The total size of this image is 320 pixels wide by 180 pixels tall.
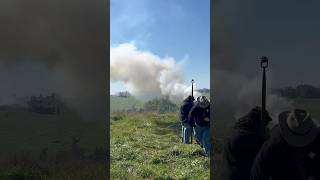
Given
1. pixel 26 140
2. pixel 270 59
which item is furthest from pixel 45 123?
pixel 270 59

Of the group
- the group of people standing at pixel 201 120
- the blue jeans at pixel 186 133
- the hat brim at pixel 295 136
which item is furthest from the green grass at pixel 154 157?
the hat brim at pixel 295 136

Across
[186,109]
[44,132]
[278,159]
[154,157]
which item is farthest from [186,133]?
[278,159]

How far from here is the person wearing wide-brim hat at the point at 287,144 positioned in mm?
4430

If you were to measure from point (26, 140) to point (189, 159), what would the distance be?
500 cm

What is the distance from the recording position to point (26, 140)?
308 inches

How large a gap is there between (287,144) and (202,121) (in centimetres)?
690

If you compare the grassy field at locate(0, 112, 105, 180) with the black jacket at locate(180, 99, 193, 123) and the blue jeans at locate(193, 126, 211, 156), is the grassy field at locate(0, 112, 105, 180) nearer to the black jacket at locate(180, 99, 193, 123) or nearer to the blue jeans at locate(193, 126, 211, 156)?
the blue jeans at locate(193, 126, 211, 156)

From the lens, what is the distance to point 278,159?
4539mm

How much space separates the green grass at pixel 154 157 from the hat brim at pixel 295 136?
5623 mm

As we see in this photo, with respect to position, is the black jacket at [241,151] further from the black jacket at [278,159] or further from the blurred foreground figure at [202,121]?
the blurred foreground figure at [202,121]

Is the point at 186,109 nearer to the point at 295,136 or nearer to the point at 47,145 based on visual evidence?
the point at 47,145

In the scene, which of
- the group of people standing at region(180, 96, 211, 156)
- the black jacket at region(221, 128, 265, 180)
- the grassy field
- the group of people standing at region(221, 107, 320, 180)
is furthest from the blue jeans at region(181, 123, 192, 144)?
the group of people standing at region(221, 107, 320, 180)

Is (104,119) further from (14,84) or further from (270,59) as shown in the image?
(270,59)

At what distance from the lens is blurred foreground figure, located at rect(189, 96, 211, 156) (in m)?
11.3
